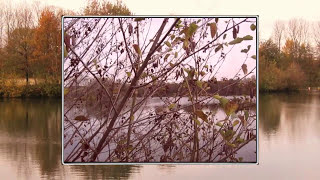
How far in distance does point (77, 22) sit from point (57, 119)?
7.41 metres

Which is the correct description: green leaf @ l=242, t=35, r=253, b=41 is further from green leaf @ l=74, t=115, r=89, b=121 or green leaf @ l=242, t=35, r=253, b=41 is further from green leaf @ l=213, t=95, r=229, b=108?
green leaf @ l=74, t=115, r=89, b=121

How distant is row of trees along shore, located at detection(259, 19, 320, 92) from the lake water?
0.55 meters

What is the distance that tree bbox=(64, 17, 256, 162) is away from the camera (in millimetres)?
4254

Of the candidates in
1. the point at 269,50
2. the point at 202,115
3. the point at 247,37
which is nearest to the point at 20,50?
the point at 269,50

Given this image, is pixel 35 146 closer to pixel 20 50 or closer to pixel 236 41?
pixel 236 41

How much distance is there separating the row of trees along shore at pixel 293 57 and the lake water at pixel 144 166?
21.6 inches

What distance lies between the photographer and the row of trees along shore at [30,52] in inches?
563

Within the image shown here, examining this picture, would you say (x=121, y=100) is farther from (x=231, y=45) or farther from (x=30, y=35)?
(x=30, y=35)

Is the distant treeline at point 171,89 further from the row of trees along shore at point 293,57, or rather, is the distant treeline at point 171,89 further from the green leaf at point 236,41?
the row of trees along shore at point 293,57

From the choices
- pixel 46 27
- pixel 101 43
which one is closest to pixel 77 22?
pixel 101 43

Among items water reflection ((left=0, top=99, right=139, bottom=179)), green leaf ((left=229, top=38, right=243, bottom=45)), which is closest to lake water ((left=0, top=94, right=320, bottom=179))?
water reflection ((left=0, top=99, right=139, bottom=179))

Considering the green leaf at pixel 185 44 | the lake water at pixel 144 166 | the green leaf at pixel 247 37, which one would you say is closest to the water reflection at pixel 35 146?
the lake water at pixel 144 166

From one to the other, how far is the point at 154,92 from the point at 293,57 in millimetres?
11090

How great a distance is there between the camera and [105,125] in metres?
4.25
